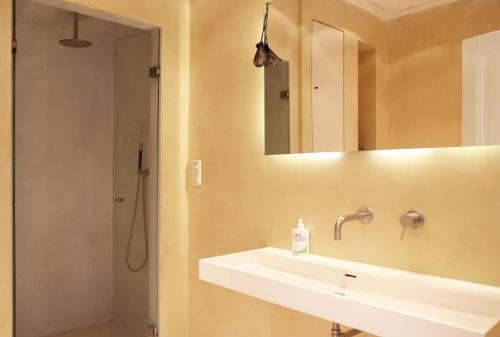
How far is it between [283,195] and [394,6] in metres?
0.88

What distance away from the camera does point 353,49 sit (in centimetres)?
162

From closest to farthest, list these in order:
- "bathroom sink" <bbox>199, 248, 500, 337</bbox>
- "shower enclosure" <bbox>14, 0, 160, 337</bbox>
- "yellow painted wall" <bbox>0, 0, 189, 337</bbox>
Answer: "bathroom sink" <bbox>199, 248, 500, 337</bbox>
"yellow painted wall" <bbox>0, 0, 189, 337</bbox>
"shower enclosure" <bbox>14, 0, 160, 337</bbox>

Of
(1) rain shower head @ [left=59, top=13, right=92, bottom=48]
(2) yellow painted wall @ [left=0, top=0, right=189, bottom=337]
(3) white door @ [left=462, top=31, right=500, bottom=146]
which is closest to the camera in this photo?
(3) white door @ [left=462, top=31, right=500, bottom=146]

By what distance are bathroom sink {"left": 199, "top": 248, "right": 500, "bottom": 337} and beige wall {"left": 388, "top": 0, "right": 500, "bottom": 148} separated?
0.45 meters

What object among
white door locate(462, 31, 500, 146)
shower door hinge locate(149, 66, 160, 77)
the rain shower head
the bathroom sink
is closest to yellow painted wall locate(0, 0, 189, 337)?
shower door hinge locate(149, 66, 160, 77)

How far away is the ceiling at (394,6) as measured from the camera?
57.1 inches

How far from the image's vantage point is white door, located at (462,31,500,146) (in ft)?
4.18

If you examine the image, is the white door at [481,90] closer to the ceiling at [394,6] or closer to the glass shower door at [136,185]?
the ceiling at [394,6]

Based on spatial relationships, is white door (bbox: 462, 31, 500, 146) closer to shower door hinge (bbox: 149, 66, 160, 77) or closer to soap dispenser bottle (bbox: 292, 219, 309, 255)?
soap dispenser bottle (bbox: 292, 219, 309, 255)

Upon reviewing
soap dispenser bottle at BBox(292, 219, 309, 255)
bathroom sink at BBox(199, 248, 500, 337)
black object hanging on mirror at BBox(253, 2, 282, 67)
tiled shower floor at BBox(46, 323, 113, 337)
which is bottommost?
tiled shower floor at BBox(46, 323, 113, 337)

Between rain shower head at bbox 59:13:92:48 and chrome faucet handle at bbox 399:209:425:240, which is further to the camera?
rain shower head at bbox 59:13:92:48

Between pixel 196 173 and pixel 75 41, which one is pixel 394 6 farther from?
pixel 75 41

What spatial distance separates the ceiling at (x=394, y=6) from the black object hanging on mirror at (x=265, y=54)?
434 mm

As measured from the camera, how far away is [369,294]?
1.42 metres
